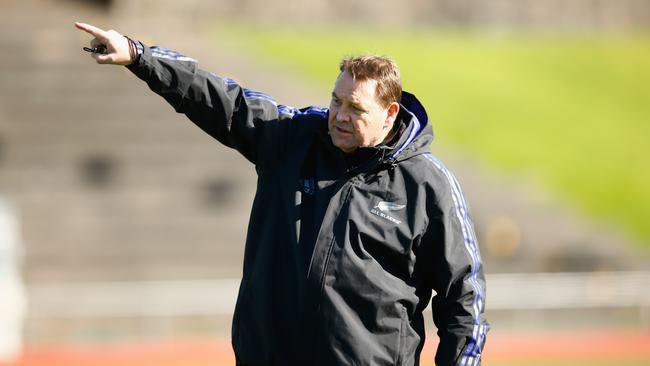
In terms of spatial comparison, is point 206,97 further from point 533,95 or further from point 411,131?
point 533,95

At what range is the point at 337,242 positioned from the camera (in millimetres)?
3475

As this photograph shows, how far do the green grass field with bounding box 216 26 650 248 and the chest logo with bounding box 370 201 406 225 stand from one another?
16632 millimetres

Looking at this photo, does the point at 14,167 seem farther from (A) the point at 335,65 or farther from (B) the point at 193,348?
(A) the point at 335,65

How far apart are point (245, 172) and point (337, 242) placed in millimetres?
14451

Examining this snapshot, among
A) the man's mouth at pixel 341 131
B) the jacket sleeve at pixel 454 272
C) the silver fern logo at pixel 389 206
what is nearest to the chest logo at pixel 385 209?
the silver fern logo at pixel 389 206

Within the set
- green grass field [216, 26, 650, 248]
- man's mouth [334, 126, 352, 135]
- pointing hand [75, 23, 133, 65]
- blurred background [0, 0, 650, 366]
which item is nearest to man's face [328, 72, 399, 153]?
man's mouth [334, 126, 352, 135]

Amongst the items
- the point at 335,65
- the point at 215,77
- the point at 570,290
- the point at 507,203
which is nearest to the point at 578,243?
the point at 507,203

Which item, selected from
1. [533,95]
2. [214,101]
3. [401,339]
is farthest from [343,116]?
[533,95]

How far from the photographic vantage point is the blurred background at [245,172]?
13789 mm

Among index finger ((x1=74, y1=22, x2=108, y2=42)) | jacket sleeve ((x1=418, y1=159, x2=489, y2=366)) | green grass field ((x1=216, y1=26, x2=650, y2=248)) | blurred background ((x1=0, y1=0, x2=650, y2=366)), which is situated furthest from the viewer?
green grass field ((x1=216, y1=26, x2=650, y2=248))

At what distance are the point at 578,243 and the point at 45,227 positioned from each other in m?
8.51

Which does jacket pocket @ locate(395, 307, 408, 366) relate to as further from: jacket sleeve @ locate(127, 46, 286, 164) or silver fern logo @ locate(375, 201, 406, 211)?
jacket sleeve @ locate(127, 46, 286, 164)

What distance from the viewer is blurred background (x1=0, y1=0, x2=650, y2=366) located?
13789 mm

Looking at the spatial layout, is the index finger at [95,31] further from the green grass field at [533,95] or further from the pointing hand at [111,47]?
the green grass field at [533,95]
